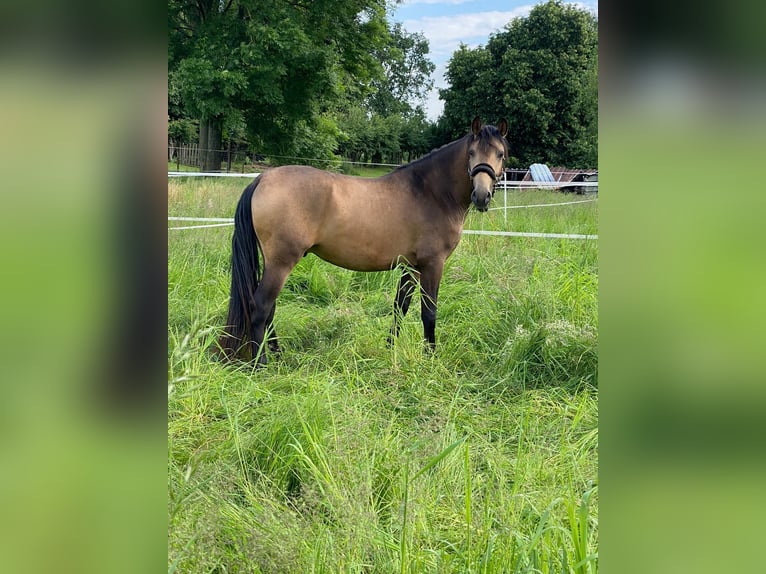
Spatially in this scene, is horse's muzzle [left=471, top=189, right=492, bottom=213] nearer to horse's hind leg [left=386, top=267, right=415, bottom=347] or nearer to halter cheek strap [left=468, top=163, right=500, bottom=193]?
halter cheek strap [left=468, top=163, right=500, bottom=193]

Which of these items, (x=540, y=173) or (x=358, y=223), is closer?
(x=358, y=223)

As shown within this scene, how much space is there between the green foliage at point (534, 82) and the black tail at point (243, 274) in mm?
24456

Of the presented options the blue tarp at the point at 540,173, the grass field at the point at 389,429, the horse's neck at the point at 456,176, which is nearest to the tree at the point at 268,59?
the blue tarp at the point at 540,173

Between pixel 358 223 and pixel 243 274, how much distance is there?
2.51 feet

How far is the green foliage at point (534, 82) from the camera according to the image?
1046 inches

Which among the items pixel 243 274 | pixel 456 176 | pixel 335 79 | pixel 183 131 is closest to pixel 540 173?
pixel 335 79

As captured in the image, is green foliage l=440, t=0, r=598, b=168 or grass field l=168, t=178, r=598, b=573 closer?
grass field l=168, t=178, r=598, b=573

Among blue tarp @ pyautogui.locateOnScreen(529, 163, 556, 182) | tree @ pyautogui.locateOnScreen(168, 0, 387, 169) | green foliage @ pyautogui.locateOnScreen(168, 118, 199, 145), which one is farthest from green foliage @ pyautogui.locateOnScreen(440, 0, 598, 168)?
green foliage @ pyautogui.locateOnScreen(168, 118, 199, 145)

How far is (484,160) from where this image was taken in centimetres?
342

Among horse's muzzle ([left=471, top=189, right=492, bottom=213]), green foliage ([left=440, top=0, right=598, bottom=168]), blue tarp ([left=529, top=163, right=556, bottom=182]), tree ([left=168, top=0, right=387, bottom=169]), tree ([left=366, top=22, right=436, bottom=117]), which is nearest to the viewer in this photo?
horse's muzzle ([left=471, top=189, right=492, bottom=213])

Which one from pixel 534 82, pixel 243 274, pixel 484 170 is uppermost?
pixel 534 82

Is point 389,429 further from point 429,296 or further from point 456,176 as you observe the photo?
point 456,176

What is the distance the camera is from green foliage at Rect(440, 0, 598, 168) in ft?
87.1

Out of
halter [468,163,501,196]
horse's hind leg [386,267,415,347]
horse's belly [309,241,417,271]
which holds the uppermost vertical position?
halter [468,163,501,196]
